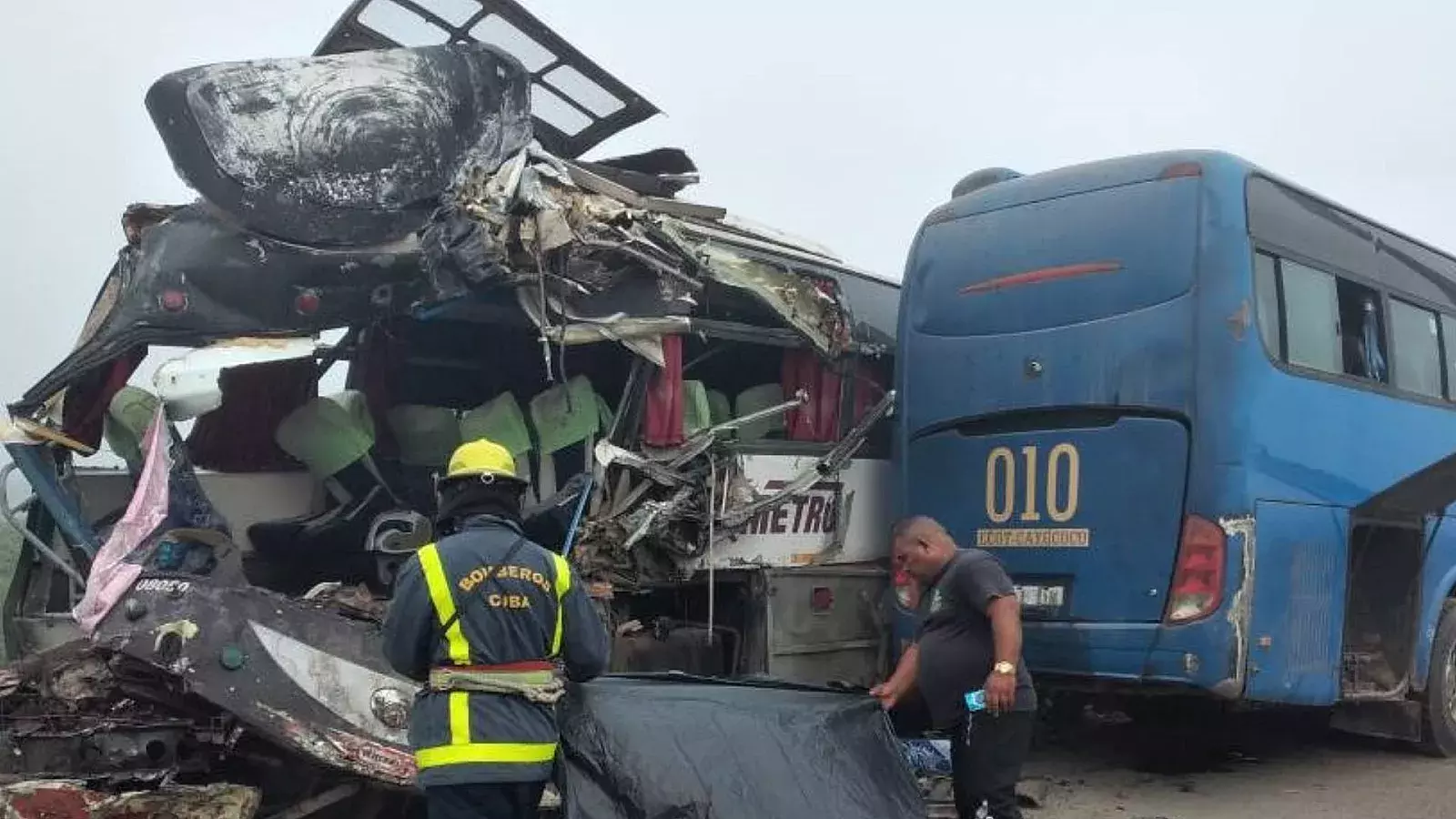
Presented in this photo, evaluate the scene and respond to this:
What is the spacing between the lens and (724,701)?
405 centimetres

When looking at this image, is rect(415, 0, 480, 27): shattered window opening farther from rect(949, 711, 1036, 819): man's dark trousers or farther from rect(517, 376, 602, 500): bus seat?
rect(949, 711, 1036, 819): man's dark trousers

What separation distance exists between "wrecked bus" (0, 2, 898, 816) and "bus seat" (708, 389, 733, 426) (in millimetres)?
27

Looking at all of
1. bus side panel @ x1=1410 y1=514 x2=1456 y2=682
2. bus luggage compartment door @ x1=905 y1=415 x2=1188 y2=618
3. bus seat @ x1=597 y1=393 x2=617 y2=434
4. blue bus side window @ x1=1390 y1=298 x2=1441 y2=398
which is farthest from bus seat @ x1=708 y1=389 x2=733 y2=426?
bus side panel @ x1=1410 y1=514 x2=1456 y2=682

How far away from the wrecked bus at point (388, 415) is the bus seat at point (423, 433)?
0.04 ft

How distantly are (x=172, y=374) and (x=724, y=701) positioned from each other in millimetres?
2324

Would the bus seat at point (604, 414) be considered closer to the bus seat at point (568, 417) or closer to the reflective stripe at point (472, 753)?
the bus seat at point (568, 417)

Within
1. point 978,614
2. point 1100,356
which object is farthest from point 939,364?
point 978,614

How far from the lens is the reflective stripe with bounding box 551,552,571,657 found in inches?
136

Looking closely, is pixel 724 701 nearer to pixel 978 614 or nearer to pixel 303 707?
pixel 978 614

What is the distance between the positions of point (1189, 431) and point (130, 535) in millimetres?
4282

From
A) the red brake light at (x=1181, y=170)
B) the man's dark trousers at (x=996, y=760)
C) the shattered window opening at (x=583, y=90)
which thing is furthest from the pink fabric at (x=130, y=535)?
the red brake light at (x=1181, y=170)

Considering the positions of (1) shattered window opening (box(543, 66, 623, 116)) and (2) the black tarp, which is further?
(1) shattered window opening (box(543, 66, 623, 116))

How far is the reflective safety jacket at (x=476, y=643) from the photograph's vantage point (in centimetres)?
328

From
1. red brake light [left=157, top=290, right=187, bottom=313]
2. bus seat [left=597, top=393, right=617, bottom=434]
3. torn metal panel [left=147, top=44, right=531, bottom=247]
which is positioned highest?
torn metal panel [left=147, top=44, right=531, bottom=247]
